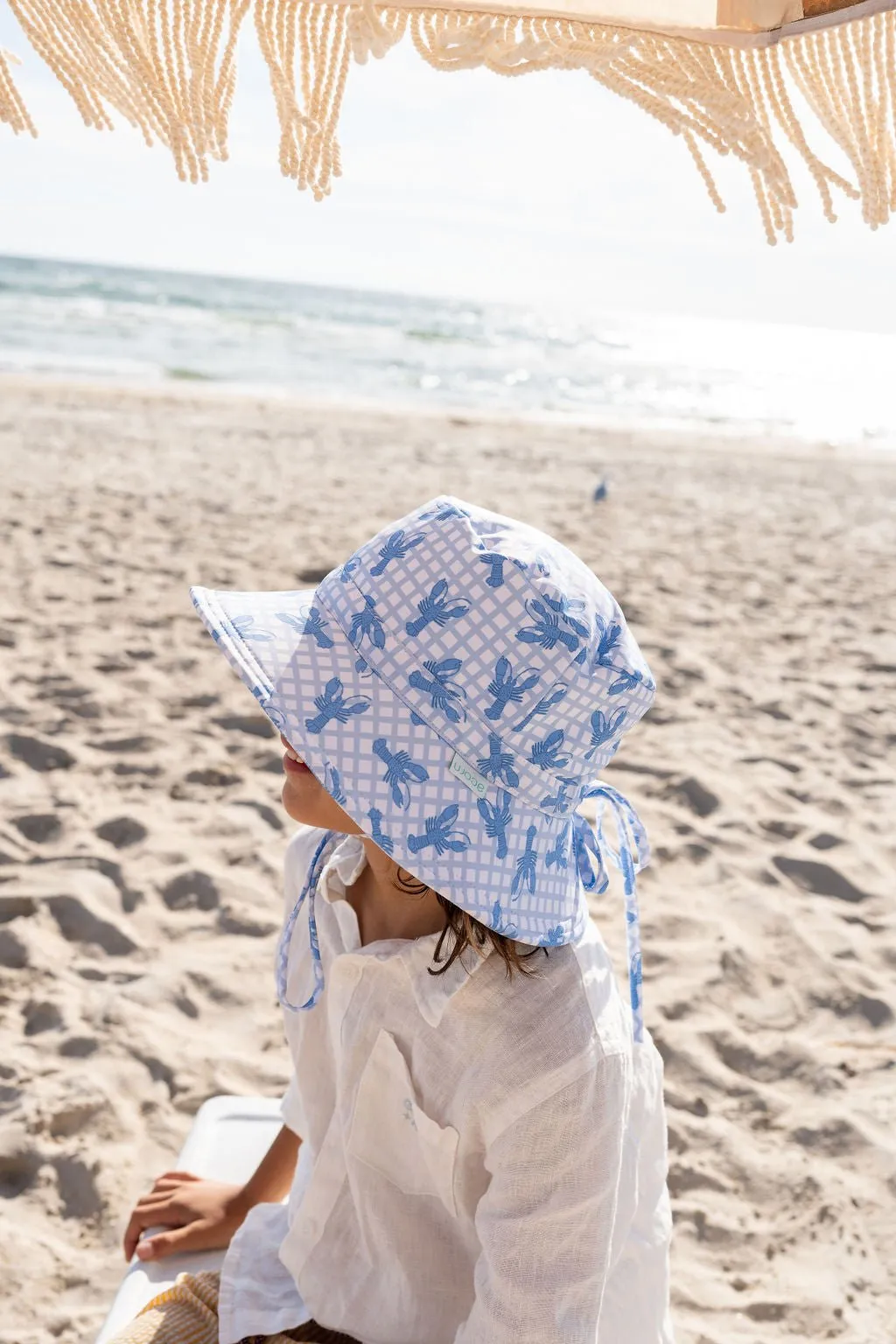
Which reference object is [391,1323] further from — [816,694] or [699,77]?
[816,694]

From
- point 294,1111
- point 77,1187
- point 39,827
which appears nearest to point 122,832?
point 39,827

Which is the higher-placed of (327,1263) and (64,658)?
(327,1263)

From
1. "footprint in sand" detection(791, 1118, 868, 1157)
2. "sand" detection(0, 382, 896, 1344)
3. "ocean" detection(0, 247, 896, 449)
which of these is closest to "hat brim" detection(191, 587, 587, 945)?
"sand" detection(0, 382, 896, 1344)

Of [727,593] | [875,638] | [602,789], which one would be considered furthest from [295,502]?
[602,789]

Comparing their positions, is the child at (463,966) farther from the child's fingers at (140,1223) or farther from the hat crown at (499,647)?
the child's fingers at (140,1223)

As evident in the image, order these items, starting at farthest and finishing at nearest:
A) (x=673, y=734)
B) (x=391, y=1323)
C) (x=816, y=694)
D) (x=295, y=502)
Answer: (x=295, y=502), (x=816, y=694), (x=673, y=734), (x=391, y=1323)

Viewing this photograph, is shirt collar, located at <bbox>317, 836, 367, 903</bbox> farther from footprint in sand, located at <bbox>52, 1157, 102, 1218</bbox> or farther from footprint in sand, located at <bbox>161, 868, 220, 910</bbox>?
footprint in sand, located at <bbox>161, 868, 220, 910</bbox>

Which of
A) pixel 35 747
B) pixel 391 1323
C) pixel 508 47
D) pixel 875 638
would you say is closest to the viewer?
pixel 508 47

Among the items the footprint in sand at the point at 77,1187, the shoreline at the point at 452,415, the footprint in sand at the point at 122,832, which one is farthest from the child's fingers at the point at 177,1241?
the shoreline at the point at 452,415

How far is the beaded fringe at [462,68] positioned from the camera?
117 cm

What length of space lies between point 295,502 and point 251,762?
12.7 feet

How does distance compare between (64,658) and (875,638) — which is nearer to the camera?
(64,658)

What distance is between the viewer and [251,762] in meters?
3.80

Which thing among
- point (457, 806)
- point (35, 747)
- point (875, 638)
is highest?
point (457, 806)
